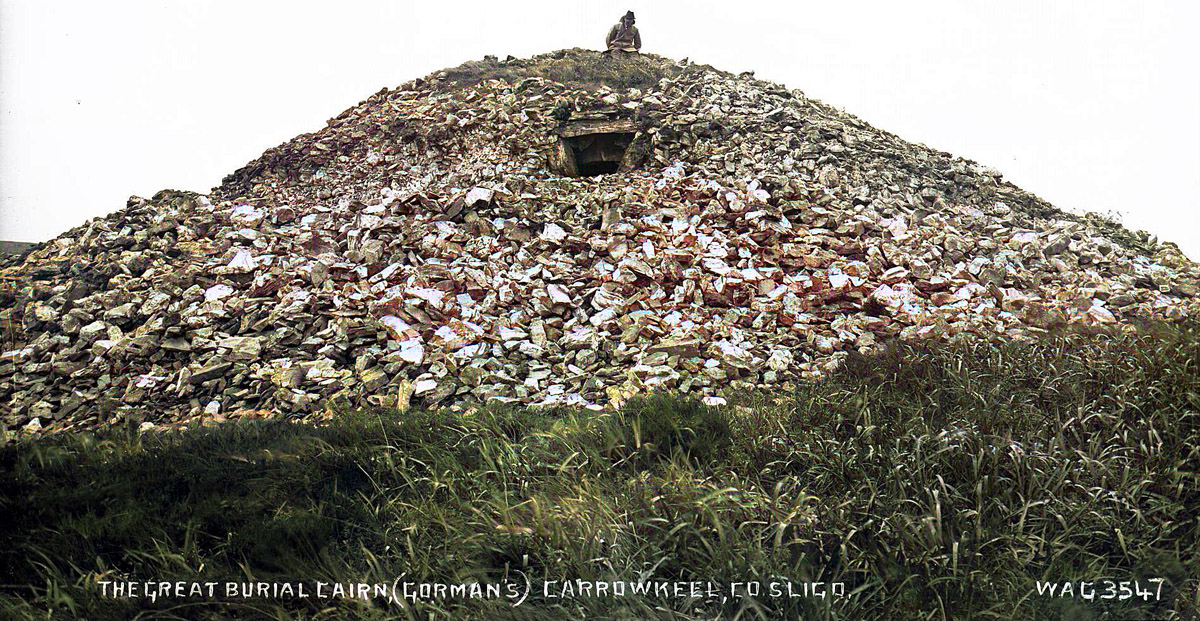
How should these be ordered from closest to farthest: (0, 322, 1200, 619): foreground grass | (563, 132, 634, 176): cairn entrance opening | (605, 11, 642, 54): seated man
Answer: (0, 322, 1200, 619): foreground grass, (563, 132, 634, 176): cairn entrance opening, (605, 11, 642, 54): seated man

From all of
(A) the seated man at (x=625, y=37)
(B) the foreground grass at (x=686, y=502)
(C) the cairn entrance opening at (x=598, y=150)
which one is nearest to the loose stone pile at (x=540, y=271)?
(C) the cairn entrance opening at (x=598, y=150)

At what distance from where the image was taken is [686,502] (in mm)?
2904

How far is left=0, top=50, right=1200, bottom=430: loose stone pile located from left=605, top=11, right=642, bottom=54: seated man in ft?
8.81

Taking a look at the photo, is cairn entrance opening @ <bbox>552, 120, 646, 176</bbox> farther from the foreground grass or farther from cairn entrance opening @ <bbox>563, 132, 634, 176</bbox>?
the foreground grass

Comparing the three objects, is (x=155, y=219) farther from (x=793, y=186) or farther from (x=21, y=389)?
(x=793, y=186)

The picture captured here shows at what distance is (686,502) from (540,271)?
165 inches

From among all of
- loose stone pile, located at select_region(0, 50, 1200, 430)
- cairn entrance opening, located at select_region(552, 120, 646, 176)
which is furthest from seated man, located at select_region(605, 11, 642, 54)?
cairn entrance opening, located at select_region(552, 120, 646, 176)

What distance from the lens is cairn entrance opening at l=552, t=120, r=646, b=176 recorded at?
930cm

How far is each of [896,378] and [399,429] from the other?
3.36 m

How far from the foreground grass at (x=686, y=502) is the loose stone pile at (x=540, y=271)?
128 centimetres

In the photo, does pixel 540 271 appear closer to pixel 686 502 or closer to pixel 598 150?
pixel 598 150

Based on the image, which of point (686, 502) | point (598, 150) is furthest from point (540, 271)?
point (686, 502)

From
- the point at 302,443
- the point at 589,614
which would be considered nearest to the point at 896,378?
the point at 589,614

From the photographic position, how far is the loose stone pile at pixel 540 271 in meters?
5.57
